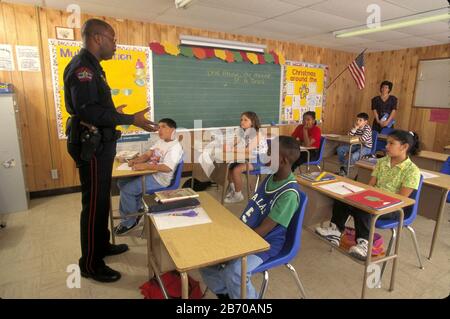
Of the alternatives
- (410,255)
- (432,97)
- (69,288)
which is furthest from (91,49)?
(432,97)

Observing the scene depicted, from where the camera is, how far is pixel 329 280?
2197 mm

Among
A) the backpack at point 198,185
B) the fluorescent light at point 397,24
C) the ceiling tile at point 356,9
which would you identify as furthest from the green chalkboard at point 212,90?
the ceiling tile at point 356,9

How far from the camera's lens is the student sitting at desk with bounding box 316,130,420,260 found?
83.4 inches

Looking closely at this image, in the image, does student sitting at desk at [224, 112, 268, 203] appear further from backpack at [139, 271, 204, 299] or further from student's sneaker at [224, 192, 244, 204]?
backpack at [139, 271, 204, 299]

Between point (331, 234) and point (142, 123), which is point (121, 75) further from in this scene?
point (331, 234)

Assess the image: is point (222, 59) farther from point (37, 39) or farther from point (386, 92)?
point (386, 92)

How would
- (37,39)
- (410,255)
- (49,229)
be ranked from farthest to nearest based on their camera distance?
(37,39), (49,229), (410,255)

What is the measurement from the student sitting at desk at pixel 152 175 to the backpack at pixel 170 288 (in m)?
0.95

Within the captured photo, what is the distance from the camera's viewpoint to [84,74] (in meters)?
1.77

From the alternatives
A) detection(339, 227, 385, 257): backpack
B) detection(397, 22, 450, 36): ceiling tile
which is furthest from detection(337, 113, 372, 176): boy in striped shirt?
detection(339, 227, 385, 257): backpack

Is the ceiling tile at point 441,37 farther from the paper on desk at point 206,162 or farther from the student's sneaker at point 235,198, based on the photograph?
the paper on desk at point 206,162
